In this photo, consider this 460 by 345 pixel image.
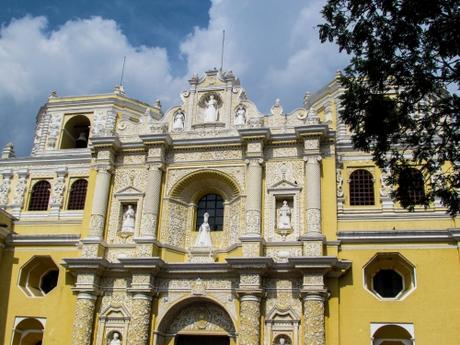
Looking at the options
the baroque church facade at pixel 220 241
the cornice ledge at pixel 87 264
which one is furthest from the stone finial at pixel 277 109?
the cornice ledge at pixel 87 264

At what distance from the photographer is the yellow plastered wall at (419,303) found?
1738cm

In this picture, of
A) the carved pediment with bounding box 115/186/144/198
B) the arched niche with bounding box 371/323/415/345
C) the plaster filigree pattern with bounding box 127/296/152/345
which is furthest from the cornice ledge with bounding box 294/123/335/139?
the plaster filigree pattern with bounding box 127/296/152/345

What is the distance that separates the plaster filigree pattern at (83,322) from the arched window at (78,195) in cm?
447

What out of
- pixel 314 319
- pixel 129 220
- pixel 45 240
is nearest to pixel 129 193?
pixel 129 220

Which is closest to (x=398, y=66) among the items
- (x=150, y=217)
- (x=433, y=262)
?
(x=433, y=262)

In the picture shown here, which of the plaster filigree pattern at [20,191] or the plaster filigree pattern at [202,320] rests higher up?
the plaster filigree pattern at [20,191]

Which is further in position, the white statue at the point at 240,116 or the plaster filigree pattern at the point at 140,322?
the white statue at the point at 240,116

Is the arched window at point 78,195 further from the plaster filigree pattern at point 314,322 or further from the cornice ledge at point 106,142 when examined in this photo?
the plaster filigree pattern at point 314,322

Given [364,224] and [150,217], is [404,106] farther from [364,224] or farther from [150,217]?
[150,217]

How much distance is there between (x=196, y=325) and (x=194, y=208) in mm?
4430

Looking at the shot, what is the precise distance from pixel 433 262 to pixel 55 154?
1640 centimetres

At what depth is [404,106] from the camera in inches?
413

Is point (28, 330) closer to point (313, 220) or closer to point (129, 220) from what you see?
point (129, 220)

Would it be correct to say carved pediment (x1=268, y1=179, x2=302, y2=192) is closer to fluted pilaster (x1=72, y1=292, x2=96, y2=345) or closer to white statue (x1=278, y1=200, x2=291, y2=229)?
white statue (x1=278, y1=200, x2=291, y2=229)
